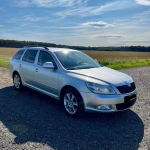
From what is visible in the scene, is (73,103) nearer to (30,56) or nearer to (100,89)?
(100,89)

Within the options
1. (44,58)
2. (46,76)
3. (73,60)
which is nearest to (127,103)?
(73,60)

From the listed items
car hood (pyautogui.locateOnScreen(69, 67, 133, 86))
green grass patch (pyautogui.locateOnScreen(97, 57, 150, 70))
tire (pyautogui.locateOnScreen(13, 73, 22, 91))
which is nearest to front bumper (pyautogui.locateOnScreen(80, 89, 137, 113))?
car hood (pyautogui.locateOnScreen(69, 67, 133, 86))

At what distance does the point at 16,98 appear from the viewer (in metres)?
5.77

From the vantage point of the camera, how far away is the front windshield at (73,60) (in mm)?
4773

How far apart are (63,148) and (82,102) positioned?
1.22 metres

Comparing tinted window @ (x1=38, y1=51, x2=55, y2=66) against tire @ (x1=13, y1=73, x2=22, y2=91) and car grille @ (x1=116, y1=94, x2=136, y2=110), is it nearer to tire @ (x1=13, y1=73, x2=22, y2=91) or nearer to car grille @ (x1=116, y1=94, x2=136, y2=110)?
tire @ (x1=13, y1=73, x2=22, y2=91)

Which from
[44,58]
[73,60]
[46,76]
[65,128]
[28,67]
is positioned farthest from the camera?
[28,67]

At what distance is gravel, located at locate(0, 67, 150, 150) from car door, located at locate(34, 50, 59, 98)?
1.78 ft

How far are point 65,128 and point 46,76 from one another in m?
1.73

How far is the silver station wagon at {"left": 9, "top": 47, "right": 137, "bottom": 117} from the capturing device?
12.7 ft

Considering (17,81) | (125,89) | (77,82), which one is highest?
(77,82)

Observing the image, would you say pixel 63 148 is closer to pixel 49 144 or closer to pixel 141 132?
pixel 49 144

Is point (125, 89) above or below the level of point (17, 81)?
above

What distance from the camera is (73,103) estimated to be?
4242 millimetres
